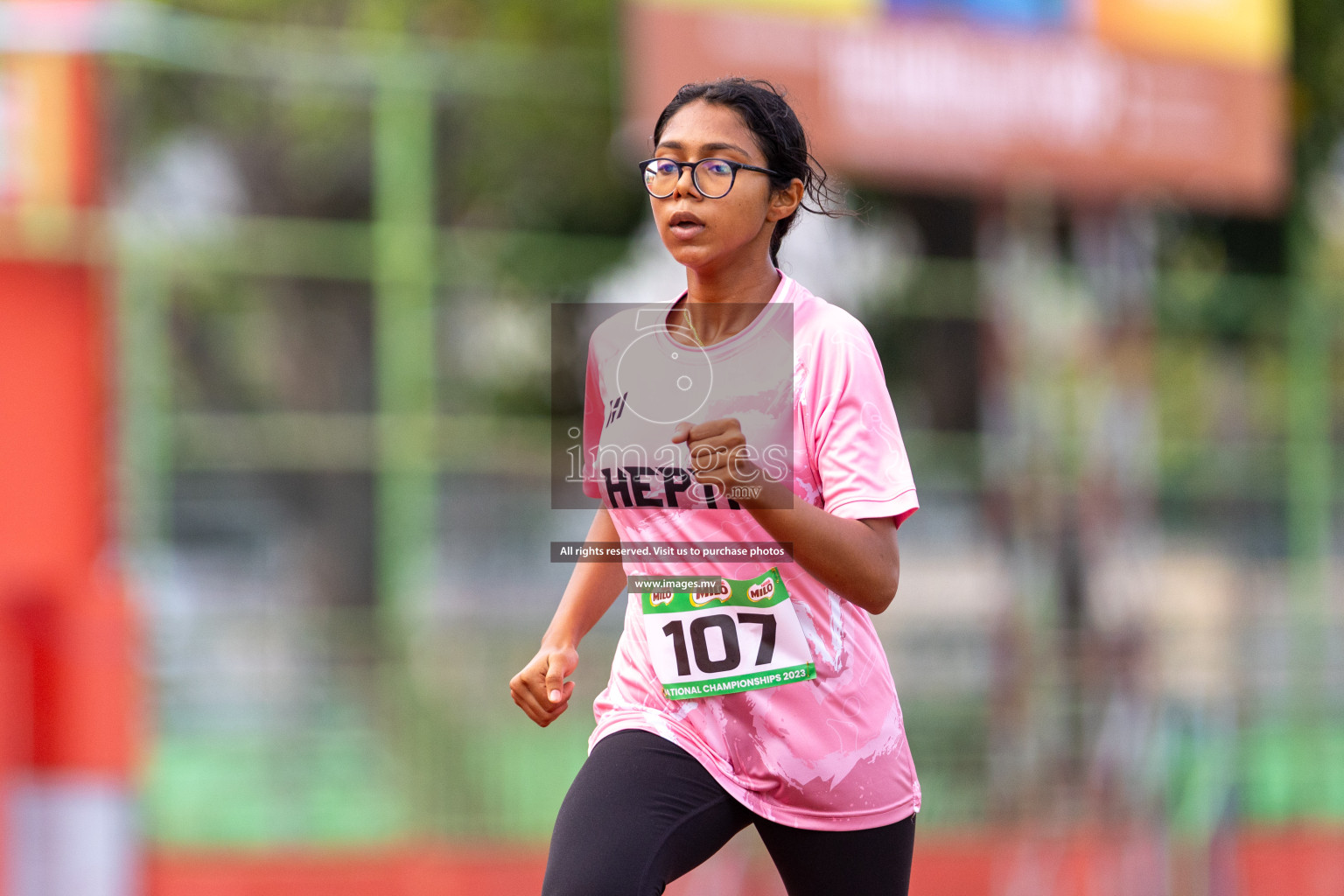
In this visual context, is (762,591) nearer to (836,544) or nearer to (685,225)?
(836,544)

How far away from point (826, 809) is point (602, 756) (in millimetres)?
351

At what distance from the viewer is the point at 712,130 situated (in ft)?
8.04

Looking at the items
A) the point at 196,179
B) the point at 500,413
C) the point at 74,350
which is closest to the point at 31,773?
the point at 74,350

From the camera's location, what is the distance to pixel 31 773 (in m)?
7.98

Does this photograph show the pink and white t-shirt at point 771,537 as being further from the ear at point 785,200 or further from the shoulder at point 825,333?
the ear at point 785,200

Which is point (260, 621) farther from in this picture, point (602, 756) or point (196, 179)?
point (602, 756)

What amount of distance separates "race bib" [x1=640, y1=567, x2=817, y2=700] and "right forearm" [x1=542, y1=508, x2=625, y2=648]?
183 mm

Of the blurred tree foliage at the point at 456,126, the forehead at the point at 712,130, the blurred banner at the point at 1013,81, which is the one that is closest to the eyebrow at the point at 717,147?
the forehead at the point at 712,130

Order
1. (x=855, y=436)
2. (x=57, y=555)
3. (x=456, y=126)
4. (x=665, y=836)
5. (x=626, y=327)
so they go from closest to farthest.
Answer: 1. (x=855, y=436)
2. (x=665, y=836)
3. (x=626, y=327)
4. (x=57, y=555)
5. (x=456, y=126)

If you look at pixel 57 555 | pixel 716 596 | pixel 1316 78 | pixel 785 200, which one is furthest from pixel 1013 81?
pixel 716 596

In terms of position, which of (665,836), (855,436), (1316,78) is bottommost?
(665,836)

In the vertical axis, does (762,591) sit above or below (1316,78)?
below

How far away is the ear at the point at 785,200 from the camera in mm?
2521

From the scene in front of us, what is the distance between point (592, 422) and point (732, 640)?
437 millimetres
